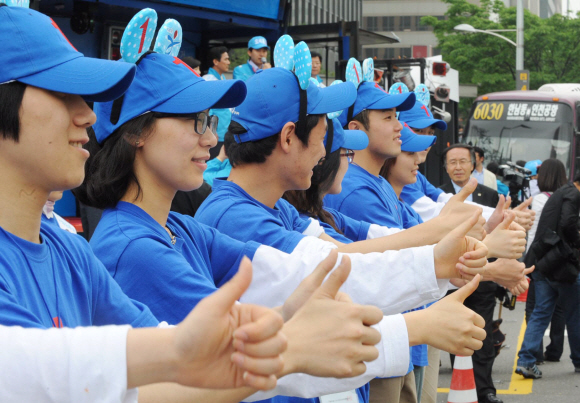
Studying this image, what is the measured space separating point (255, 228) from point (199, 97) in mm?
654

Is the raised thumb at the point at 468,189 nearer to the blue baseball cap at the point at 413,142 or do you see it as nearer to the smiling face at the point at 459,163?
the blue baseball cap at the point at 413,142

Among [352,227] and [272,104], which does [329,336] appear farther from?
[352,227]

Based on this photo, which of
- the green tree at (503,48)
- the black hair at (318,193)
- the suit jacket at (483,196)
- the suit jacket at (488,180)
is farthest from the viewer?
the green tree at (503,48)

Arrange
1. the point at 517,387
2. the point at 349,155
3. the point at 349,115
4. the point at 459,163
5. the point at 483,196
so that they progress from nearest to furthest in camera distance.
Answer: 1. the point at 349,155
2. the point at 349,115
3. the point at 517,387
4. the point at 459,163
5. the point at 483,196

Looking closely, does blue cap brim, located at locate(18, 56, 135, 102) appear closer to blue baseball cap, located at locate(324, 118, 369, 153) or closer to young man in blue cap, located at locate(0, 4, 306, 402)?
young man in blue cap, located at locate(0, 4, 306, 402)

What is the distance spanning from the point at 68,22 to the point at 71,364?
8.29 meters

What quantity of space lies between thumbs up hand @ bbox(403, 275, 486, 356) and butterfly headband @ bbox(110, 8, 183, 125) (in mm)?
1117

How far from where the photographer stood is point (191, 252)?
2375 millimetres

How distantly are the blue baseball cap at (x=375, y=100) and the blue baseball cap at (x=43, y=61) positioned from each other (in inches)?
119

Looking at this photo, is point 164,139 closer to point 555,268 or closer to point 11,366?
point 11,366

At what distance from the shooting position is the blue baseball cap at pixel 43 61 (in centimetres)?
165

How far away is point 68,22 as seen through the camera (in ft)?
29.3

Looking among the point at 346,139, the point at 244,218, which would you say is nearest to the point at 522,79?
the point at 346,139

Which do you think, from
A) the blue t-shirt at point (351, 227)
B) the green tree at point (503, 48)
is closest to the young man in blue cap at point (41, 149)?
the blue t-shirt at point (351, 227)
